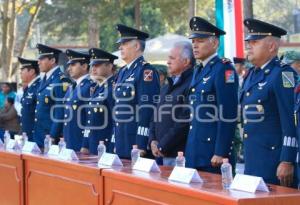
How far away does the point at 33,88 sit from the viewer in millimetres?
7996

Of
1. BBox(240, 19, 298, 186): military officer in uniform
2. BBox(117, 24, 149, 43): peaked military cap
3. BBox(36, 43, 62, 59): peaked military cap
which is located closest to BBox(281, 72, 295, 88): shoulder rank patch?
BBox(240, 19, 298, 186): military officer in uniform

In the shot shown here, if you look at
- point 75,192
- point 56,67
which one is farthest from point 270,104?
point 56,67

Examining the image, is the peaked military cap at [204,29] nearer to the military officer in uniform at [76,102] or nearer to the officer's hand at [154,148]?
the officer's hand at [154,148]

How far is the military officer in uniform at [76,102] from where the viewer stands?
280 inches

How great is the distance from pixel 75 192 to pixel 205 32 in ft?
5.03

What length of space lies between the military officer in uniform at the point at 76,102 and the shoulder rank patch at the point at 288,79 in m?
2.85

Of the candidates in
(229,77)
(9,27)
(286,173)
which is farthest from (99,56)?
(9,27)

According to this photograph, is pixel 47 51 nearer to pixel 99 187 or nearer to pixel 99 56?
pixel 99 56

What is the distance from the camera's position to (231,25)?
→ 25.9ft

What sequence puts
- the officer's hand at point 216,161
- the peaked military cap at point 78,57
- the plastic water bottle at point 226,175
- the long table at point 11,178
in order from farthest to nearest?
the peaked military cap at point 78,57 < the long table at point 11,178 < the officer's hand at point 216,161 < the plastic water bottle at point 226,175

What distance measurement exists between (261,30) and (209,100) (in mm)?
740

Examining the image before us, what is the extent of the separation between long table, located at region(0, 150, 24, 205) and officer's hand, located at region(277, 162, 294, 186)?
89.2 inches

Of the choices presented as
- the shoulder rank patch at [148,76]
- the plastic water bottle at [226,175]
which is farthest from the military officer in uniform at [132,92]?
the plastic water bottle at [226,175]

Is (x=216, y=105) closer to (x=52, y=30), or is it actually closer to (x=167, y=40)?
(x=167, y=40)
